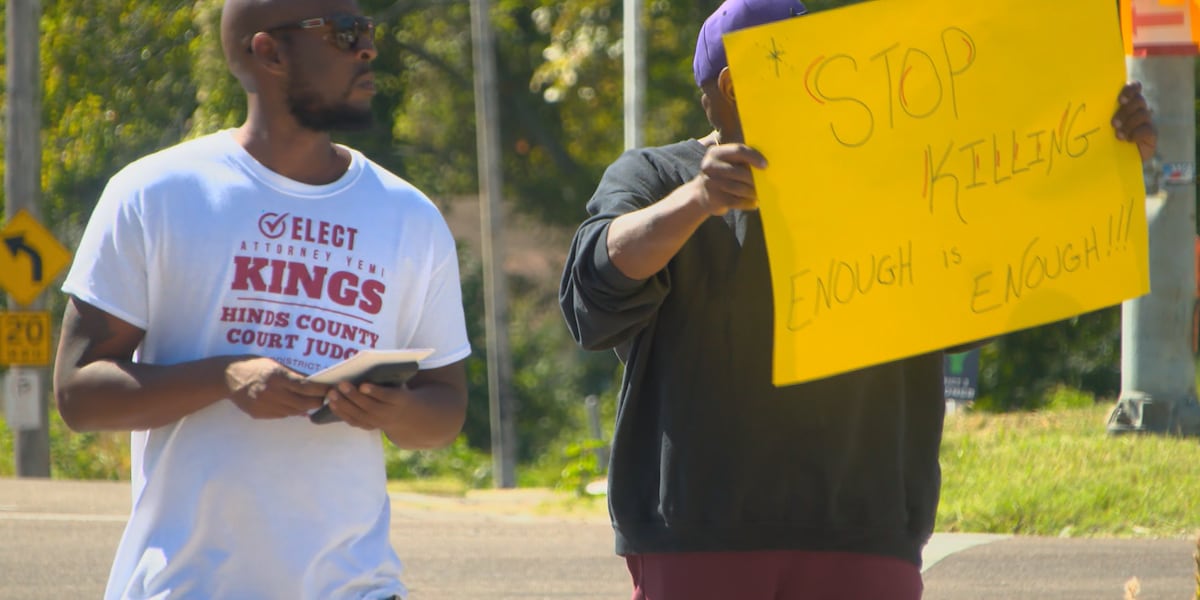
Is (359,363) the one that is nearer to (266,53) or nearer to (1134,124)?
(266,53)

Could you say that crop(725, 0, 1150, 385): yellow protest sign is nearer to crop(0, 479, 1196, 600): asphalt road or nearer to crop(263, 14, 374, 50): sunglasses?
crop(263, 14, 374, 50): sunglasses

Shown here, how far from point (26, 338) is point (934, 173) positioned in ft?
50.7

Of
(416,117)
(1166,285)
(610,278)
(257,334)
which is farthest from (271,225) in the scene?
(416,117)

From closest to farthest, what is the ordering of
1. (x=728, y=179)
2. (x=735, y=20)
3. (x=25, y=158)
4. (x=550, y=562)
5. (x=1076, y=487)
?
(x=728, y=179)
(x=735, y=20)
(x=550, y=562)
(x=1076, y=487)
(x=25, y=158)

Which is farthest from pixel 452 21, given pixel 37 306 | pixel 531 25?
pixel 37 306

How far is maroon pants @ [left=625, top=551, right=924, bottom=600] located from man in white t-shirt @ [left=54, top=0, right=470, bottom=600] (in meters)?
0.47

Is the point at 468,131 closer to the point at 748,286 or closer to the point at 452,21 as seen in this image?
the point at 452,21

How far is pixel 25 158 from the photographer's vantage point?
1734 centimetres

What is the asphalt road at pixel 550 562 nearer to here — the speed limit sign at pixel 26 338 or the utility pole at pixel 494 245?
the speed limit sign at pixel 26 338

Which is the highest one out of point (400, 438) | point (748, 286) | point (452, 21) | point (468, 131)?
point (452, 21)

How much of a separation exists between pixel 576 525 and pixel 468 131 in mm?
16692

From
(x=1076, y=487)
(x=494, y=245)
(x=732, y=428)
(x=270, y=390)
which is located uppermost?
(x=494, y=245)

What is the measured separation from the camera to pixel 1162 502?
9.17m

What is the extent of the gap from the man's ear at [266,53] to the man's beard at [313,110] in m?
0.04
